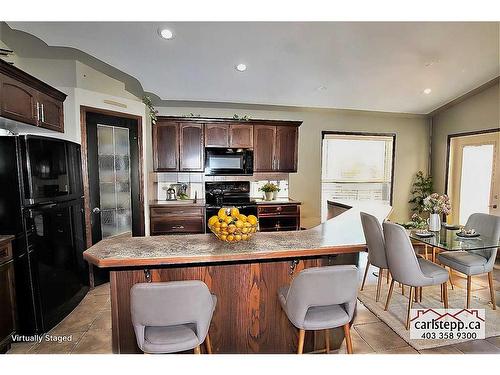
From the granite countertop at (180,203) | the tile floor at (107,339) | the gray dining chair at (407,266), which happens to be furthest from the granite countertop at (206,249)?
the granite countertop at (180,203)

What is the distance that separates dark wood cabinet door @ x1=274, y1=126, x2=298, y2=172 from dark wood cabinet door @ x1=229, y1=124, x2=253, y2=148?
0.50 meters

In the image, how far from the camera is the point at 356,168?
236 inches

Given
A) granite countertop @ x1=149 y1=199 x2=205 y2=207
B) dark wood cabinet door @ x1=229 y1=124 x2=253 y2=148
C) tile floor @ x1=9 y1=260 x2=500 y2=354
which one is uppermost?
dark wood cabinet door @ x1=229 y1=124 x2=253 y2=148

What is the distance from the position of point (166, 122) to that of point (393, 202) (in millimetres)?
4784

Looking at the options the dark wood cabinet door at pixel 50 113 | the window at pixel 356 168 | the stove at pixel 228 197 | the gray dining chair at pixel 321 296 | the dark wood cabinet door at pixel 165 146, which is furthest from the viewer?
the window at pixel 356 168

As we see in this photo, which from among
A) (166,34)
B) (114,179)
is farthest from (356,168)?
(114,179)

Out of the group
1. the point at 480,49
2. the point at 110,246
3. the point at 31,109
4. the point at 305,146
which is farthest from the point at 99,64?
the point at 480,49

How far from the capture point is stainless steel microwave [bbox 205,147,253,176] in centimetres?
480

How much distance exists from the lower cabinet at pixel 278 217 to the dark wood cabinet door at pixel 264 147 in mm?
676

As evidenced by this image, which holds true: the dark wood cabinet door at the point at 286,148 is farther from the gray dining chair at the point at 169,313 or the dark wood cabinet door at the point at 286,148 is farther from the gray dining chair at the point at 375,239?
the gray dining chair at the point at 169,313

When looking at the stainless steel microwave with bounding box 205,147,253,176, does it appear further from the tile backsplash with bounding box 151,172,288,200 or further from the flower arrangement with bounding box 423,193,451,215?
the flower arrangement with bounding box 423,193,451,215

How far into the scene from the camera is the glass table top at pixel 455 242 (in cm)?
261

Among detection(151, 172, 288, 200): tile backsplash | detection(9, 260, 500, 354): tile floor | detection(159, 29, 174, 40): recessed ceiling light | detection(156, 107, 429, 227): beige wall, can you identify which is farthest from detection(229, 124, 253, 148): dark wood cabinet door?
detection(9, 260, 500, 354): tile floor

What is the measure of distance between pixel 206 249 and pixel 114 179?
249cm
